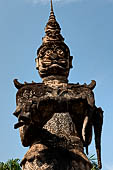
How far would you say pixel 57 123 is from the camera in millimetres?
4805

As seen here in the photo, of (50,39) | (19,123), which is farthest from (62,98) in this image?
(50,39)

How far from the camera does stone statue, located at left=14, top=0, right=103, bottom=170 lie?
14.3ft

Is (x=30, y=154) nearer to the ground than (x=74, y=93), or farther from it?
nearer to the ground

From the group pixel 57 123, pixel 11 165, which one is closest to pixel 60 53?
pixel 57 123

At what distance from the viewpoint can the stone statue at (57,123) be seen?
435 centimetres

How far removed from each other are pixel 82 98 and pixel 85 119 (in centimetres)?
27

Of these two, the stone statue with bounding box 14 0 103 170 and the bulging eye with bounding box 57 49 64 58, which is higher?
the bulging eye with bounding box 57 49 64 58

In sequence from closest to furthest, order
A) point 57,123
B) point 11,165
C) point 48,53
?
point 57,123 → point 48,53 → point 11,165

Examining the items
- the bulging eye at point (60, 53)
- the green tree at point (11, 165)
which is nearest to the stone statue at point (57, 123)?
the bulging eye at point (60, 53)

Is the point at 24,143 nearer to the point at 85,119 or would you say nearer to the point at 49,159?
the point at 49,159

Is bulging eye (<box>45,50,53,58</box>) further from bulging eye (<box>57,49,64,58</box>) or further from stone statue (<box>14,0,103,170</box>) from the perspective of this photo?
stone statue (<box>14,0,103,170</box>)

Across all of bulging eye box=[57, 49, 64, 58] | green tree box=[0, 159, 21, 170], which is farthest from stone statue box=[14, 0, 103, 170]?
green tree box=[0, 159, 21, 170]

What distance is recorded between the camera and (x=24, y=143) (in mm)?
4652

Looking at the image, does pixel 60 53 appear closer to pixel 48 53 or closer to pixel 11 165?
pixel 48 53
